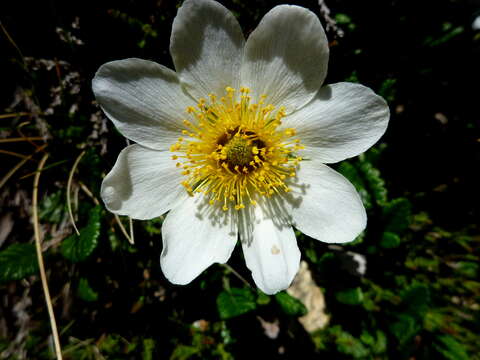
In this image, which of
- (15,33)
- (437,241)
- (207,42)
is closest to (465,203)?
(437,241)

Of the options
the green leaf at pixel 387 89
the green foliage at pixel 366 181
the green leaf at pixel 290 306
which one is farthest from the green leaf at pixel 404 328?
the green leaf at pixel 387 89

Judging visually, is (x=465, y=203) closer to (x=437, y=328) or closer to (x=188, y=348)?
(x=437, y=328)

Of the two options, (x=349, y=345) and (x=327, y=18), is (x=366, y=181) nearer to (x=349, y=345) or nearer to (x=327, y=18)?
(x=327, y=18)

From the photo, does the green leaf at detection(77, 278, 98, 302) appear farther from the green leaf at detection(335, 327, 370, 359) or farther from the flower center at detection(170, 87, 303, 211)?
the green leaf at detection(335, 327, 370, 359)

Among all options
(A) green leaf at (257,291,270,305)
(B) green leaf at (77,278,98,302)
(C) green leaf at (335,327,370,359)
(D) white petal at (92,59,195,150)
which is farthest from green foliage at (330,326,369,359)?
(D) white petal at (92,59,195,150)

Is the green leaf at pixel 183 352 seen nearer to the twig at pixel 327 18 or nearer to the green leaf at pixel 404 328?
the green leaf at pixel 404 328

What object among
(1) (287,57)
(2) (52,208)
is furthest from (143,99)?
(2) (52,208)
